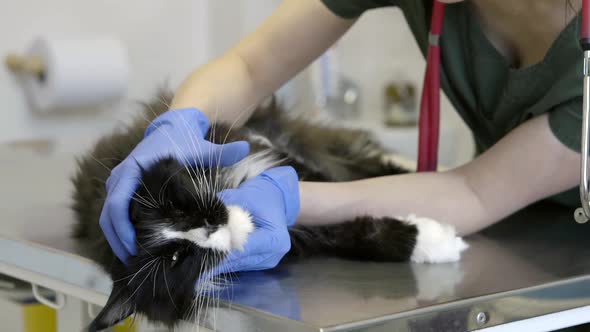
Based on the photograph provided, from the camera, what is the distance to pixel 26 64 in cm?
221

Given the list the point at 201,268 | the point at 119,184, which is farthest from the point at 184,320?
the point at 119,184

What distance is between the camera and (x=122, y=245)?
827 mm

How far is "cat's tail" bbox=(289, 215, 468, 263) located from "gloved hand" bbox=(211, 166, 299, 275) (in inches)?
3.4

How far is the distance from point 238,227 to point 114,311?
0.16 m

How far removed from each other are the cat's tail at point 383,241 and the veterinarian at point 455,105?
0.03m

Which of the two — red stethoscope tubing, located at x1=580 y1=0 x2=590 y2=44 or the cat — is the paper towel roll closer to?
the cat

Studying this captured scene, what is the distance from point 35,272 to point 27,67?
139 centimetres

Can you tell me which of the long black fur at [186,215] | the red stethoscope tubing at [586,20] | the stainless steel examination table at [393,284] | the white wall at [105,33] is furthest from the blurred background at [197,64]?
the red stethoscope tubing at [586,20]

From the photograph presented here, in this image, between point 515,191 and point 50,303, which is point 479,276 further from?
point 50,303

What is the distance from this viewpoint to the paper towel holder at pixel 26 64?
2.20 metres

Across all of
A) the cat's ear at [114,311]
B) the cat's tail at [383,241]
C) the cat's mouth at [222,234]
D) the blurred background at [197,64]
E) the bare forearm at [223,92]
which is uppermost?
the cat's mouth at [222,234]

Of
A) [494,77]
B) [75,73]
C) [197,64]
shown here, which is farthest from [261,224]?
[197,64]

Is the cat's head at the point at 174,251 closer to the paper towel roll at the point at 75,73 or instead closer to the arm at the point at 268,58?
the arm at the point at 268,58

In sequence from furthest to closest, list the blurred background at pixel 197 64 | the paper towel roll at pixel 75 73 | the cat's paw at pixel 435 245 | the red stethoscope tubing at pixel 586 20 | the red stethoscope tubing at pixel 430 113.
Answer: the blurred background at pixel 197 64, the paper towel roll at pixel 75 73, the red stethoscope tubing at pixel 430 113, the cat's paw at pixel 435 245, the red stethoscope tubing at pixel 586 20
